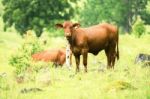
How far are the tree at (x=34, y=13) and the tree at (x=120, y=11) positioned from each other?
2719 centimetres

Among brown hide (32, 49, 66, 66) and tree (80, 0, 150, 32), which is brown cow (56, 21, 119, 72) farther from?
tree (80, 0, 150, 32)

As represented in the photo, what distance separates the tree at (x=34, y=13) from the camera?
5850cm

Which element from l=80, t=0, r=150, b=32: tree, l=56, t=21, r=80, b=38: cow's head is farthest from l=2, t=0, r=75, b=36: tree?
l=56, t=21, r=80, b=38: cow's head

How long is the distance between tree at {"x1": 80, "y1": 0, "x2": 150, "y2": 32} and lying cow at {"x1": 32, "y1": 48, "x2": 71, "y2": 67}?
212 feet

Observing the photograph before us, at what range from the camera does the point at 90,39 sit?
1852cm

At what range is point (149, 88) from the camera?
12125 mm

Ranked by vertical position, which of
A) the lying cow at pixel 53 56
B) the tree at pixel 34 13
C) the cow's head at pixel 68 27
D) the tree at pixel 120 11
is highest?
the cow's head at pixel 68 27

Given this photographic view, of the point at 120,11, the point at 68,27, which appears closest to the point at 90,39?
the point at 68,27

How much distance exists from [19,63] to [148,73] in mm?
6478

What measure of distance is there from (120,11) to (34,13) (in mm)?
31084

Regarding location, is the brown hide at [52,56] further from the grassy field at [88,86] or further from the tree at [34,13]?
the tree at [34,13]

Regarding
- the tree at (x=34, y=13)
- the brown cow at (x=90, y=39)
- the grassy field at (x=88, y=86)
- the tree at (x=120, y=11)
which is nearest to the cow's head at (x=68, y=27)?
the brown cow at (x=90, y=39)

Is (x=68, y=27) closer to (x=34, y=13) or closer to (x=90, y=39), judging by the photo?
(x=90, y=39)

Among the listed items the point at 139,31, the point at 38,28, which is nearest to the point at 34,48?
the point at 139,31
